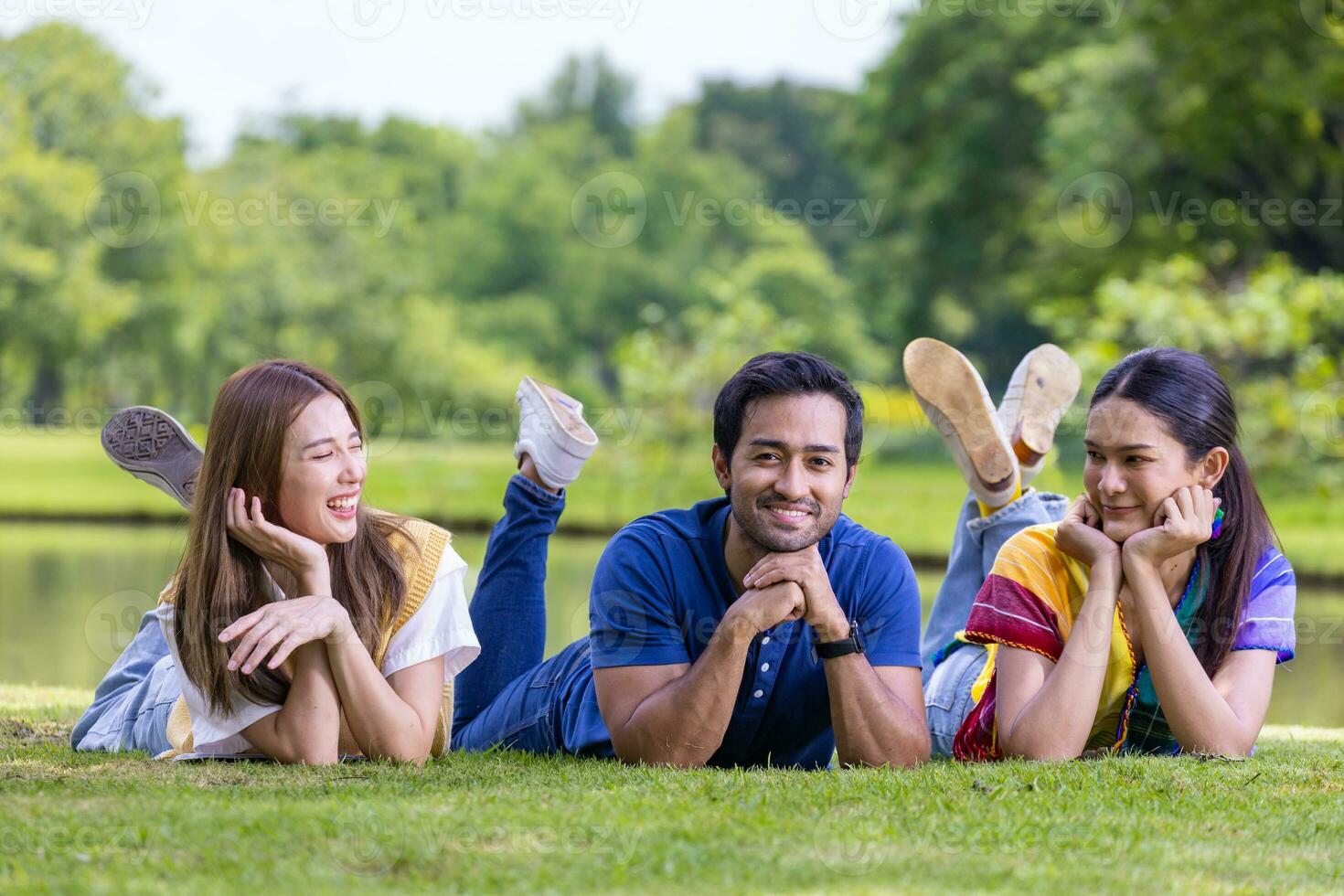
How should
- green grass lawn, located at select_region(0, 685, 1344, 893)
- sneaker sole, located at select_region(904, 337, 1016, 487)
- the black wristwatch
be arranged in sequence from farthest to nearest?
sneaker sole, located at select_region(904, 337, 1016, 487)
the black wristwatch
green grass lawn, located at select_region(0, 685, 1344, 893)

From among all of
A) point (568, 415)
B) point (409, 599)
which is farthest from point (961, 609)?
point (409, 599)

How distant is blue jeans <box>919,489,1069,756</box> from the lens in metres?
4.76

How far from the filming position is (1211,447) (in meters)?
3.94

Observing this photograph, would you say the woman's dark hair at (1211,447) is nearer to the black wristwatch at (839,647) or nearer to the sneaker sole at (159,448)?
the black wristwatch at (839,647)

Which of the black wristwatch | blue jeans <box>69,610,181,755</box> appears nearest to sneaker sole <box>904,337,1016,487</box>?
the black wristwatch

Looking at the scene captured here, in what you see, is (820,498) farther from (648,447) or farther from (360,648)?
(648,447)

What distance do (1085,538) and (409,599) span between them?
6.11ft

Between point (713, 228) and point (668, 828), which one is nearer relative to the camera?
point (668, 828)

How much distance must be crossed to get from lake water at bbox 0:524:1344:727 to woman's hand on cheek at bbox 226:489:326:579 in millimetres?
3909

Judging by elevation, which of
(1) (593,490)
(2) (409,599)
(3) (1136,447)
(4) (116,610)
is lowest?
(4) (116,610)

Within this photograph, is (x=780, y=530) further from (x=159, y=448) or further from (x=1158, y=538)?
(x=159, y=448)

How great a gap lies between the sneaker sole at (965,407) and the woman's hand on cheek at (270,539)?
238 cm

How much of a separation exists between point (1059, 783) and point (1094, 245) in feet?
78.9

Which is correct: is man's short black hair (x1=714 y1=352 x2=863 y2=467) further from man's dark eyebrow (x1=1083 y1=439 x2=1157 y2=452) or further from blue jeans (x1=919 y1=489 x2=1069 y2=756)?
blue jeans (x1=919 y1=489 x2=1069 y2=756)
